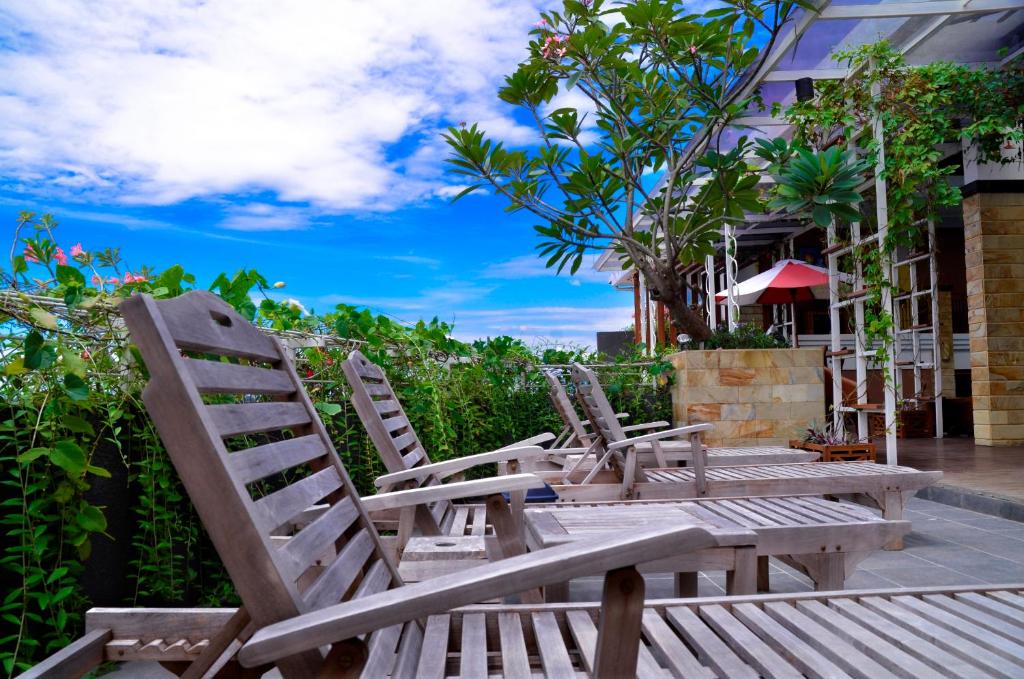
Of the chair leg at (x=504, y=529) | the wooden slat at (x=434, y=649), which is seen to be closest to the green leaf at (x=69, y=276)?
the chair leg at (x=504, y=529)

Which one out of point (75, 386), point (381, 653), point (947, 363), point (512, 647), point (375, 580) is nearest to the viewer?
point (381, 653)

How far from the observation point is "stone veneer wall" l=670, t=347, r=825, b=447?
6.94m

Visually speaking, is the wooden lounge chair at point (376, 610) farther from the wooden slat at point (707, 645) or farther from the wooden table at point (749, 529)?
the wooden table at point (749, 529)

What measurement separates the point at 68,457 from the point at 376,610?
1.57m

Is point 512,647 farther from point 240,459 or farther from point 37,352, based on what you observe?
point 37,352

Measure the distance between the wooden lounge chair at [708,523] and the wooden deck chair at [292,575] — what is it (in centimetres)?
52

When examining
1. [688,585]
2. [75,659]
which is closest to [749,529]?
[688,585]

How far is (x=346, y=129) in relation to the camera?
17.5 ft

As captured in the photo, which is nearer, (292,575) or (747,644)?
(292,575)

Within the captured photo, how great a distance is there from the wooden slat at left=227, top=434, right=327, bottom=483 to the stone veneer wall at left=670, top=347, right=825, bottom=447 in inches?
225

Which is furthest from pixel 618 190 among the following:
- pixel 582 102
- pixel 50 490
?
pixel 50 490

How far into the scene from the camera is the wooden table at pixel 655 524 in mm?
2242

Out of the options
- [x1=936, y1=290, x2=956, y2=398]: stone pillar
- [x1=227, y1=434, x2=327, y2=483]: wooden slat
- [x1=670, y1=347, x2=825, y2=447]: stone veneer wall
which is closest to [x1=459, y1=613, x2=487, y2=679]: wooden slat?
[x1=227, y1=434, x2=327, y2=483]: wooden slat

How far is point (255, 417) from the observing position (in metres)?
1.33
